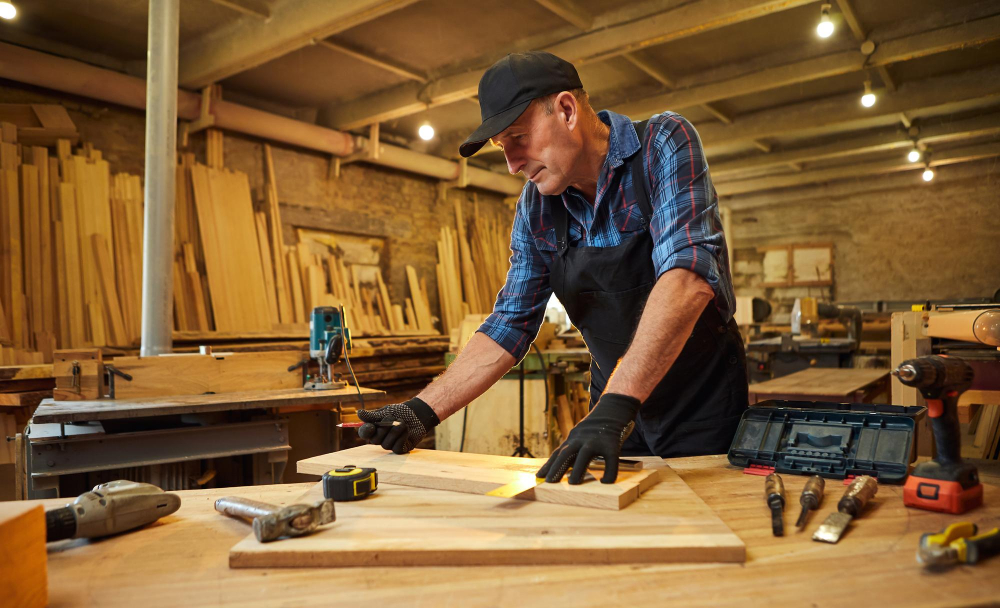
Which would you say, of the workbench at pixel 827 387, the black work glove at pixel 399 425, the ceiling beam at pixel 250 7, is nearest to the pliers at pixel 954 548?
the black work glove at pixel 399 425

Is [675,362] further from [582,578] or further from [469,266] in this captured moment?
[469,266]

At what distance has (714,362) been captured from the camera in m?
1.70

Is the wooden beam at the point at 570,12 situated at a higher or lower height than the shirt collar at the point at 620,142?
higher

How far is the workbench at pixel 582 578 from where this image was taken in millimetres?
822

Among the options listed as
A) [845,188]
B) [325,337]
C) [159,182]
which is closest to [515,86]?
[325,337]

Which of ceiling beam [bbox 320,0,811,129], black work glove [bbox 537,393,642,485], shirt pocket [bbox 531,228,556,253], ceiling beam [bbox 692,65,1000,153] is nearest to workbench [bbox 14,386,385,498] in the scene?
shirt pocket [bbox 531,228,556,253]

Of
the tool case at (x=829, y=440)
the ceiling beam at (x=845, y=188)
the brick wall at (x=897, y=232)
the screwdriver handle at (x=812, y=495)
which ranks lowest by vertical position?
the screwdriver handle at (x=812, y=495)

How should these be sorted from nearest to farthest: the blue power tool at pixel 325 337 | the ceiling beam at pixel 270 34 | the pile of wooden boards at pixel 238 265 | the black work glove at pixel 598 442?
the black work glove at pixel 598 442 < the blue power tool at pixel 325 337 < the ceiling beam at pixel 270 34 < the pile of wooden boards at pixel 238 265

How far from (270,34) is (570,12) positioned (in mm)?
2419

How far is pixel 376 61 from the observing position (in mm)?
6367

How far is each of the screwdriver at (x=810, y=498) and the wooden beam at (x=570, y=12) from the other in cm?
479

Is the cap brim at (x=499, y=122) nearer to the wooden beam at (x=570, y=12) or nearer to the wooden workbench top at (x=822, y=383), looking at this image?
the wooden workbench top at (x=822, y=383)

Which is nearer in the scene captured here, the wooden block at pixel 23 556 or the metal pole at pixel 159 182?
the wooden block at pixel 23 556

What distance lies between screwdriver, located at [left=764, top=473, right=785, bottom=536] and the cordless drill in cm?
20
